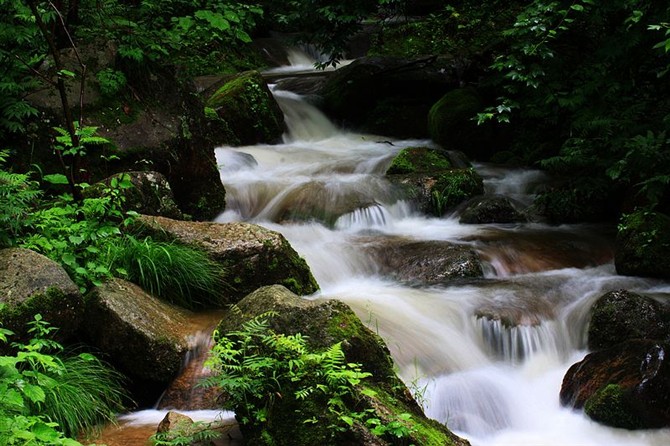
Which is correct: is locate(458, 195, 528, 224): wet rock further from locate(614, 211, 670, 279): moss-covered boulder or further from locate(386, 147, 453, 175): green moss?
locate(614, 211, 670, 279): moss-covered boulder

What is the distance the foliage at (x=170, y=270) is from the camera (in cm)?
545

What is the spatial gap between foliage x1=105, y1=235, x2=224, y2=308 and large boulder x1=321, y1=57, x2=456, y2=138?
9.00 metres

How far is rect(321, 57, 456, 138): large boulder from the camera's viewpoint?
46.5ft

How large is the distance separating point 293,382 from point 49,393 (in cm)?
151

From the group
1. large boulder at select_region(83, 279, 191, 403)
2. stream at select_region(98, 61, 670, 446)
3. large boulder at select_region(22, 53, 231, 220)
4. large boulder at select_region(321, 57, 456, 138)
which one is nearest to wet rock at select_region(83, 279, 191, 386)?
large boulder at select_region(83, 279, 191, 403)

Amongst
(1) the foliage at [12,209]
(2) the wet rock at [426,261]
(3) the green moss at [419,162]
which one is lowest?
(2) the wet rock at [426,261]

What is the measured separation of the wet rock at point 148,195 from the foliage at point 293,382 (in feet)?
11.2

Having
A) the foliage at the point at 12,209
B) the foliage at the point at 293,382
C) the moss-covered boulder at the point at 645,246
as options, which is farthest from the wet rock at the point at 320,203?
the foliage at the point at 293,382

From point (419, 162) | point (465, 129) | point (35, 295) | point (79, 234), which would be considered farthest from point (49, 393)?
point (465, 129)

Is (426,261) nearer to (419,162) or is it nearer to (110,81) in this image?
(419,162)

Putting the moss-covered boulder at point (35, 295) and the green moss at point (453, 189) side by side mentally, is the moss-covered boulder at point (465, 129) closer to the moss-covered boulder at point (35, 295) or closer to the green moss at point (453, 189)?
the green moss at point (453, 189)

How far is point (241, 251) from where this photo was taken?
19.1ft

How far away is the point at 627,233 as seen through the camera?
7.56m

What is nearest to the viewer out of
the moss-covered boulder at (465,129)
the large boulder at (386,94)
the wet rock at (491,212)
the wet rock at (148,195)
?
the wet rock at (148,195)
